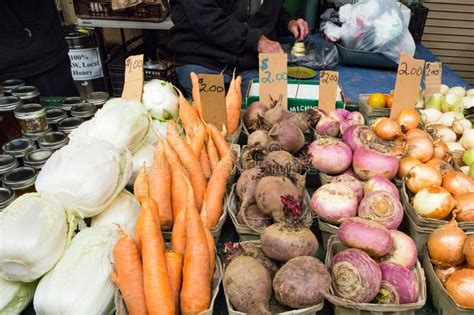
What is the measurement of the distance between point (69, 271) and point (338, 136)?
1.35 metres

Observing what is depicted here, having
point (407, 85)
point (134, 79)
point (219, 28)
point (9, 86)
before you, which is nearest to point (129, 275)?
point (134, 79)

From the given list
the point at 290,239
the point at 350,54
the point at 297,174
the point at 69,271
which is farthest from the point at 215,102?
the point at 350,54

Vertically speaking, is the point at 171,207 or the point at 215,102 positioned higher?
the point at 215,102

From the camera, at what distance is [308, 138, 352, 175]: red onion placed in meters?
1.53

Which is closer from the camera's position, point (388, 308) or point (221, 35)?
point (388, 308)

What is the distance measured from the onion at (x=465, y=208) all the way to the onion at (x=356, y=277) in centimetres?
45

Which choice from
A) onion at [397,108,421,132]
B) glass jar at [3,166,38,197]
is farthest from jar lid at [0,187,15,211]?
onion at [397,108,421,132]

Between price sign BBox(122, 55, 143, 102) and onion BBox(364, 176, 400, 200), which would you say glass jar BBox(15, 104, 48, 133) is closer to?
price sign BBox(122, 55, 143, 102)

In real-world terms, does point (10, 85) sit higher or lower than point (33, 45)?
lower

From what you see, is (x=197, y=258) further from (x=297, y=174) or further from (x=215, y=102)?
(x=215, y=102)

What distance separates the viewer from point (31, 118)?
1623 millimetres

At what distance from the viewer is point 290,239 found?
1085 millimetres

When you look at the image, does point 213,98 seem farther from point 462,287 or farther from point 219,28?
point 462,287

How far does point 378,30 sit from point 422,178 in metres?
2.08
